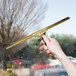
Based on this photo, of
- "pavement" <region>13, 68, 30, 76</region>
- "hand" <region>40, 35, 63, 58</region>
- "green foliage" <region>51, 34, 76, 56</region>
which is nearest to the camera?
"hand" <region>40, 35, 63, 58</region>

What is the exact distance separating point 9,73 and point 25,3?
12.8 ft

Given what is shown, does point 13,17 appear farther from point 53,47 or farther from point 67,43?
point 67,43

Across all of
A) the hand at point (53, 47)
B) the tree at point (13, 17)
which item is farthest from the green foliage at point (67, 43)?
the hand at point (53, 47)

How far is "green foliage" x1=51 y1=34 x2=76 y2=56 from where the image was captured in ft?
64.9

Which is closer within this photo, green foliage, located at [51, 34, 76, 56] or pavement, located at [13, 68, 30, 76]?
pavement, located at [13, 68, 30, 76]

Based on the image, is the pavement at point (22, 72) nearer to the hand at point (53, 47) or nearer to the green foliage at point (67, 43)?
the hand at point (53, 47)

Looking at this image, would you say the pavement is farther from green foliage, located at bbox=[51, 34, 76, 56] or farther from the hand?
green foliage, located at bbox=[51, 34, 76, 56]

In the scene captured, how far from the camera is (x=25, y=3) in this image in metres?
6.91

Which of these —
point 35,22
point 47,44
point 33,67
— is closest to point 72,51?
point 35,22

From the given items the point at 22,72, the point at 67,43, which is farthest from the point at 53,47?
the point at 67,43

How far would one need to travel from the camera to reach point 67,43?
20172 mm

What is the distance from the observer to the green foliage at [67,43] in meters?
19.8

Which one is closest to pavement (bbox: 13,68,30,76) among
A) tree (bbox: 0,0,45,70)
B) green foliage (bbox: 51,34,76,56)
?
tree (bbox: 0,0,45,70)

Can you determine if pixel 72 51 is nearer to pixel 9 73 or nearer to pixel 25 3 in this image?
pixel 25 3
